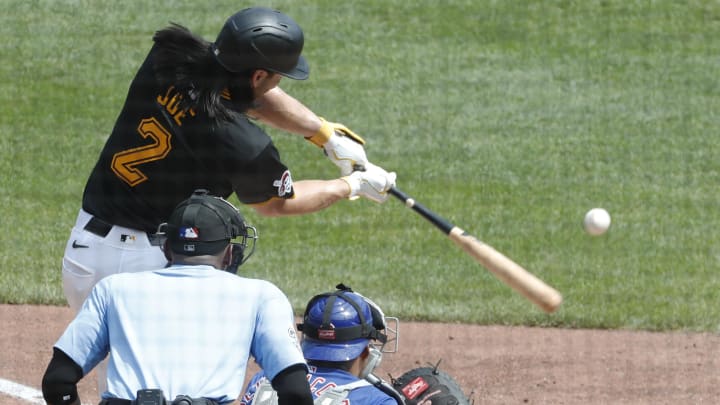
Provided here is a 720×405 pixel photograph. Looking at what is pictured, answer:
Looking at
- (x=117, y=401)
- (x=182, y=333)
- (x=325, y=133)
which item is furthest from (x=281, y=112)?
(x=117, y=401)

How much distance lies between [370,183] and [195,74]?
109 cm

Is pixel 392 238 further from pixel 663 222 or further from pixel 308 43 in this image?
pixel 308 43

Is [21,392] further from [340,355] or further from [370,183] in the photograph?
[340,355]

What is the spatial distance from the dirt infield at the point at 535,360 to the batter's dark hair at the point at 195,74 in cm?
238

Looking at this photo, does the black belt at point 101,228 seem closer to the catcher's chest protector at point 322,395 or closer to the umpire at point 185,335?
the catcher's chest protector at point 322,395

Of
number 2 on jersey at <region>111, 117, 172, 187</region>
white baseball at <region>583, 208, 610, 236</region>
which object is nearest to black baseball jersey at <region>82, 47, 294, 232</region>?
number 2 on jersey at <region>111, 117, 172, 187</region>

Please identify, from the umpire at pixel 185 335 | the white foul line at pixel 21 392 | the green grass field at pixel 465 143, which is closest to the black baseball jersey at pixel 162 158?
the umpire at pixel 185 335

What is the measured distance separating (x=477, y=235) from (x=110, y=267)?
16.1 feet

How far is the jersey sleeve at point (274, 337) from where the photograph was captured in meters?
3.17

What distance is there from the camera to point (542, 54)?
12.1 metres

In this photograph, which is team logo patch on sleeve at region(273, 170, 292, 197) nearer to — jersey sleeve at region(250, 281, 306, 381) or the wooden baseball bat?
the wooden baseball bat

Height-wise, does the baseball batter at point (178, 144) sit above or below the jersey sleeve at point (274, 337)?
above

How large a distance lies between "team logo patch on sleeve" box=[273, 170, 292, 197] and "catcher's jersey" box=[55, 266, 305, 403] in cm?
101

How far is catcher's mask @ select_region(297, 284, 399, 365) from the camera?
12.9 feet
